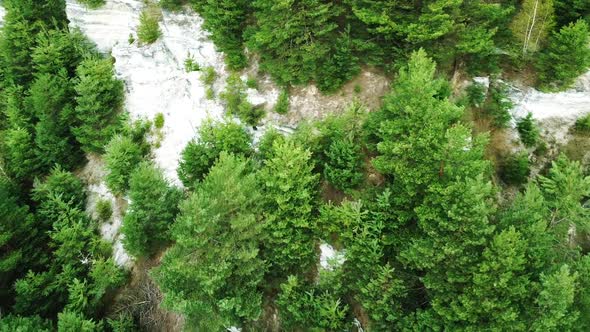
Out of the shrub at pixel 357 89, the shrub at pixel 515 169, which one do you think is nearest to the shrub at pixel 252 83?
the shrub at pixel 357 89

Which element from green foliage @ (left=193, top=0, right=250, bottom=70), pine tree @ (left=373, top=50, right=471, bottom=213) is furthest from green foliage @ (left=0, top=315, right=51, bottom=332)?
pine tree @ (left=373, top=50, right=471, bottom=213)

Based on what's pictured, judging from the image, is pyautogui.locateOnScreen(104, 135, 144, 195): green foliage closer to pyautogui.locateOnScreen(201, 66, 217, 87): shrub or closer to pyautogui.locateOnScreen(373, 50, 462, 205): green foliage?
pyautogui.locateOnScreen(201, 66, 217, 87): shrub

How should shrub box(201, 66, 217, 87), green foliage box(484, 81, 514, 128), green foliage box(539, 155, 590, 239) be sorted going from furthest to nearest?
shrub box(201, 66, 217, 87) → green foliage box(484, 81, 514, 128) → green foliage box(539, 155, 590, 239)

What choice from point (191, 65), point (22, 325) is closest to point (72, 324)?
point (22, 325)

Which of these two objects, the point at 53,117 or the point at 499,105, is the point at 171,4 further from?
the point at 499,105

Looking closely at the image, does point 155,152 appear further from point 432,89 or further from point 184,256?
point 432,89

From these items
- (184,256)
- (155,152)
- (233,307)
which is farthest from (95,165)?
(233,307)
